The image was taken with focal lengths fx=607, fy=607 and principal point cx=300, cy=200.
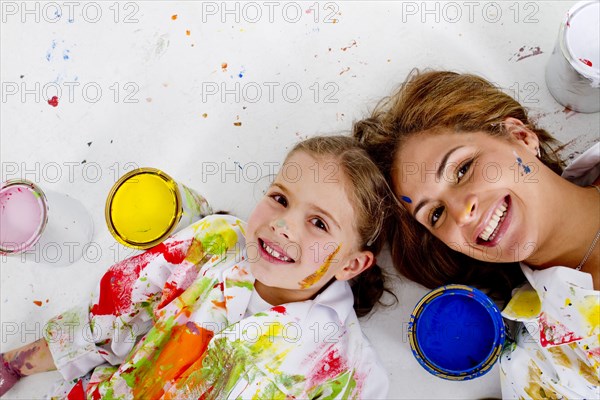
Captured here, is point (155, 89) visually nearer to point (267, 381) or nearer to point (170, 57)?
point (170, 57)

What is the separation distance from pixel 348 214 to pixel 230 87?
19.7 inches

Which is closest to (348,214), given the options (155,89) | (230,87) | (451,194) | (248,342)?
(451,194)

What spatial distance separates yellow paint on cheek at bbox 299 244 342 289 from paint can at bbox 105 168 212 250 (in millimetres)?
310

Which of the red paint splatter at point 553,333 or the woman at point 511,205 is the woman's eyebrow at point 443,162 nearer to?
the woman at point 511,205

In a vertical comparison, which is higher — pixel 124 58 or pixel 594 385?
pixel 124 58

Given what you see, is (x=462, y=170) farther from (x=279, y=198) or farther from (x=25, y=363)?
(x=25, y=363)

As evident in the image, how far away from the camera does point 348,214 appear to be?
48.0 inches

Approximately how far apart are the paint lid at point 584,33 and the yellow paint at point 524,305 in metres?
0.46

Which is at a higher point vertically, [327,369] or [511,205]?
[511,205]

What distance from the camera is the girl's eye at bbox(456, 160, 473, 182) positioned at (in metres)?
1.14

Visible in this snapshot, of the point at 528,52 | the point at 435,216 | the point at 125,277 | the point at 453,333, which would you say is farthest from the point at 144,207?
the point at 528,52

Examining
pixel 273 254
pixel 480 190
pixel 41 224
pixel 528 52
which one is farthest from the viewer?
pixel 528 52

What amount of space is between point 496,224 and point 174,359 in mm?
712

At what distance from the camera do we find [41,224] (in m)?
1.32
